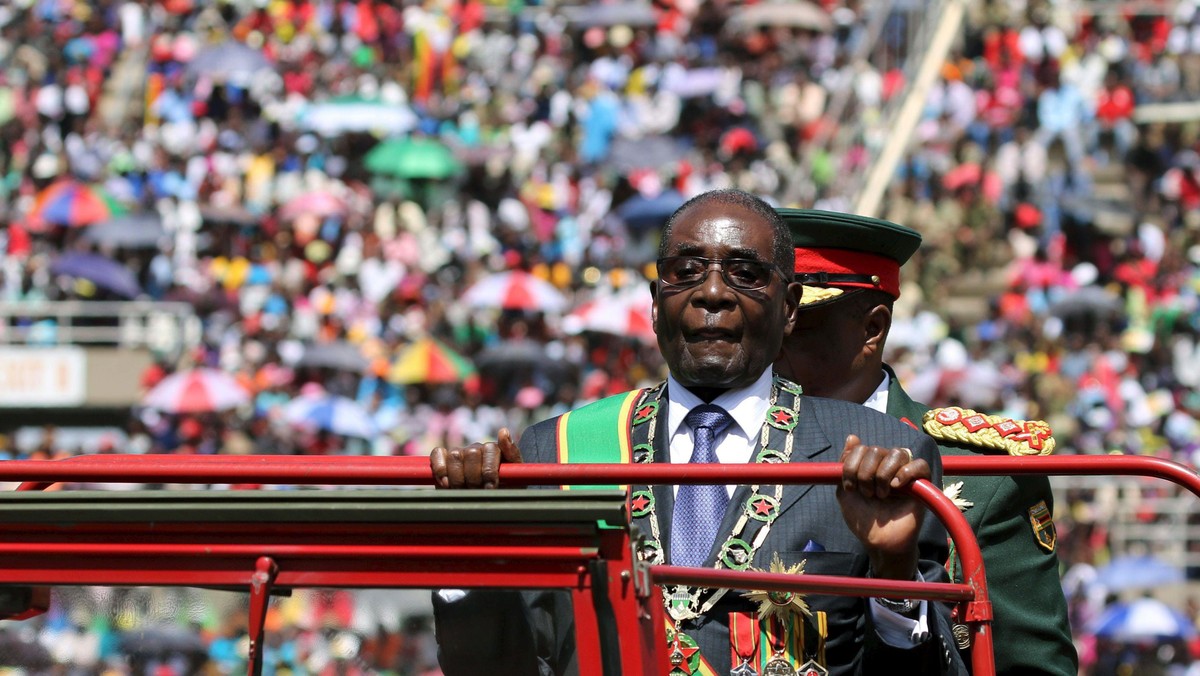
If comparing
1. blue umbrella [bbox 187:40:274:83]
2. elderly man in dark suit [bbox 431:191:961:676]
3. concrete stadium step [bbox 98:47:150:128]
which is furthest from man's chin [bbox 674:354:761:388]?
concrete stadium step [bbox 98:47:150:128]

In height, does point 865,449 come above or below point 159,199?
below

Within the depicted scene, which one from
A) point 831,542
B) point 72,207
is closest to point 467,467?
point 831,542

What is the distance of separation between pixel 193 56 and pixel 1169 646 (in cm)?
1368

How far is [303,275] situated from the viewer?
63.9 ft

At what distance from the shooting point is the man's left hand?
9.73 ft

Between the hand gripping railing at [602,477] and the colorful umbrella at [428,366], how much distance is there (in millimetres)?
14459

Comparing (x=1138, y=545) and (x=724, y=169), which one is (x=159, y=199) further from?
(x=1138, y=545)

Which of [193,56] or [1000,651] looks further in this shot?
[193,56]

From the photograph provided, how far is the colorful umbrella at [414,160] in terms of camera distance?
20609mm

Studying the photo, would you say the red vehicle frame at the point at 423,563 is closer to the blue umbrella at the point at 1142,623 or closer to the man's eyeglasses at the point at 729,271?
the man's eyeglasses at the point at 729,271

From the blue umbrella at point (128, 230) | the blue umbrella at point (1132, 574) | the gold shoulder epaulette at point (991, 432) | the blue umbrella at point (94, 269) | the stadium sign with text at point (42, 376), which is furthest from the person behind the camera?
the stadium sign with text at point (42, 376)

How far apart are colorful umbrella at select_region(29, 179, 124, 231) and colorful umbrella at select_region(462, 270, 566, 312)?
3874 millimetres

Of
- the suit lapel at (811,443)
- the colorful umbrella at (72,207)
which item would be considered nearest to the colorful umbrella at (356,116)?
the colorful umbrella at (72,207)

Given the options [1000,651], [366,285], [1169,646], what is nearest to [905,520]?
[1000,651]
